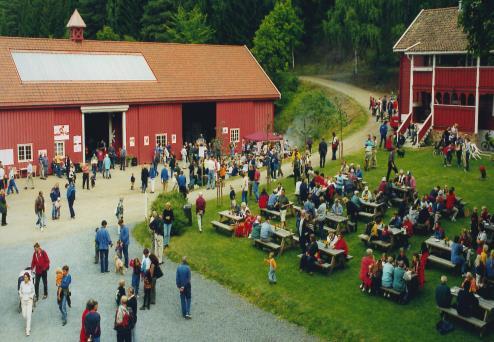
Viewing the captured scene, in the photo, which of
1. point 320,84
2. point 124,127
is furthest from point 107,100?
point 320,84

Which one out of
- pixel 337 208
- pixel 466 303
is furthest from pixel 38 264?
pixel 466 303

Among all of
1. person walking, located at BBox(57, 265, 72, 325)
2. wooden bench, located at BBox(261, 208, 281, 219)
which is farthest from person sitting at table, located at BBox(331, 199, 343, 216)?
person walking, located at BBox(57, 265, 72, 325)

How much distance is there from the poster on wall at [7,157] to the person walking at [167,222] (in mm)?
18049

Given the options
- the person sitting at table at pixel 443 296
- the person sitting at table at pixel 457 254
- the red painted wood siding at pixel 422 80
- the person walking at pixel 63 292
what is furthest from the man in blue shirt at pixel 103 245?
the red painted wood siding at pixel 422 80

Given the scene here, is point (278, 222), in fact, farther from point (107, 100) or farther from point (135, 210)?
point (107, 100)

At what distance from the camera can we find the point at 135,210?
28.4 meters

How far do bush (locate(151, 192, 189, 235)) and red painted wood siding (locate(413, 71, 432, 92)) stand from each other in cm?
2022

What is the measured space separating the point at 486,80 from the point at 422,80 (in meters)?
4.76

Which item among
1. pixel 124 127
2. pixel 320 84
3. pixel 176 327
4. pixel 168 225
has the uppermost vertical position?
pixel 320 84

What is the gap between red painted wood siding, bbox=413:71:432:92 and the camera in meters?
38.8

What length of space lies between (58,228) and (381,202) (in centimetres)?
1303

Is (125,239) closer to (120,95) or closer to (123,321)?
(123,321)

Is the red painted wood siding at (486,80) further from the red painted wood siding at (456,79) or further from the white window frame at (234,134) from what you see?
the white window frame at (234,134)

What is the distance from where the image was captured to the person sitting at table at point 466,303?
600 inches
